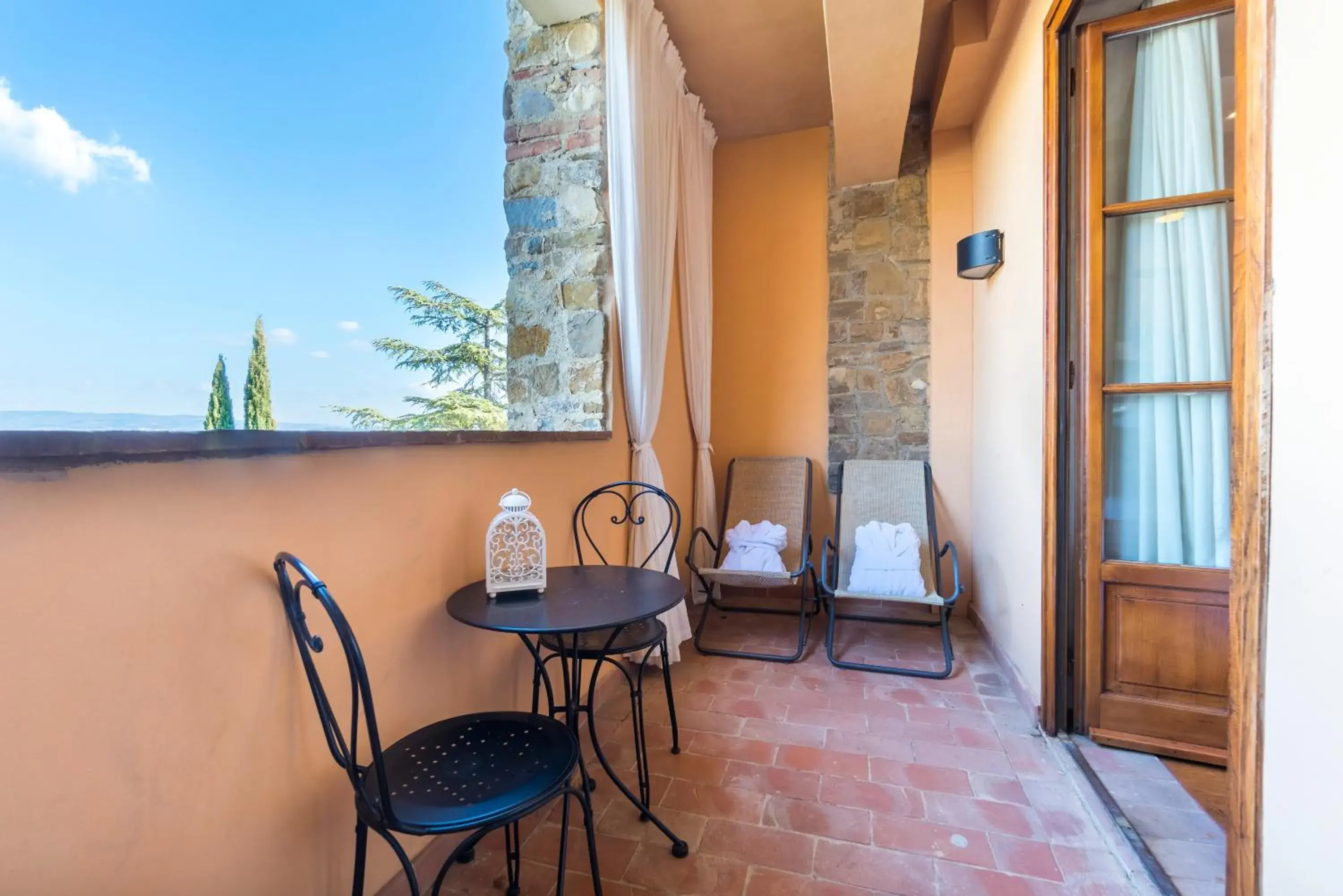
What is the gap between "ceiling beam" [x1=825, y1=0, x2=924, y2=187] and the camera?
6.35 ft

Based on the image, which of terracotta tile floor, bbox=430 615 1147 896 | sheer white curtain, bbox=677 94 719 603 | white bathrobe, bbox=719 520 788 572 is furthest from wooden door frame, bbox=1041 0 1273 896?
sheer white curtain, bbox=677 94 719 603

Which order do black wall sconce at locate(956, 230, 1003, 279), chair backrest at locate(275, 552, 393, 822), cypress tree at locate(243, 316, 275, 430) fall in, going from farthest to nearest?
black wall sconce at locate(956, 230, 1003, 279), cypress tree at locate(243, 316, 275, 430), chair backrest at locate(275, 552, 393, 822)

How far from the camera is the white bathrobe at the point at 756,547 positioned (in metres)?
2.86

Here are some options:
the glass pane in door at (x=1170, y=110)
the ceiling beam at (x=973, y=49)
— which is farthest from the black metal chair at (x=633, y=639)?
the ceiling beam at (x=973, y=49)

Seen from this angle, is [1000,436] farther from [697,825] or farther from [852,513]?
[697,825]

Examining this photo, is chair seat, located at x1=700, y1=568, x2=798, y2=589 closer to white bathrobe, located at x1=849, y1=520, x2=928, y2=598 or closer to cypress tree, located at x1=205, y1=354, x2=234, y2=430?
white bathrobe, located at x1=849, y1=520, x2=928, y2=598

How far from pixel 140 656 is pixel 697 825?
4.42 feet

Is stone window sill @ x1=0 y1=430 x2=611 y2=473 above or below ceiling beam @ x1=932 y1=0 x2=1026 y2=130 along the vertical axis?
below

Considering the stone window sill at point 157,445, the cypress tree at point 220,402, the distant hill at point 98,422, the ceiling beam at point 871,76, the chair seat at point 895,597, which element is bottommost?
the chair seat at point 895,597

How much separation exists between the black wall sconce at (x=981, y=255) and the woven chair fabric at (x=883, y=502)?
1.08 m

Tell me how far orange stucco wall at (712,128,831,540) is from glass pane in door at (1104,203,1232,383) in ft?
5.51

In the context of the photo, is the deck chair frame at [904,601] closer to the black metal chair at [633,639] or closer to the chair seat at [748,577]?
the chair seat at [748,577]

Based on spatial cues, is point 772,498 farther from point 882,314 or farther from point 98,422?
point 98,422

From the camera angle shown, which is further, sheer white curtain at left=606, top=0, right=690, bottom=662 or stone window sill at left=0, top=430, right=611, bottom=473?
sheer white curtain at left=606, top=0, right=690, bottom=662
